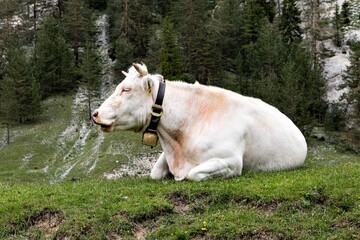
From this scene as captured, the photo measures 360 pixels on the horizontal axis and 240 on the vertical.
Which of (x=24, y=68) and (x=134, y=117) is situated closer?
(x=134, y=117)

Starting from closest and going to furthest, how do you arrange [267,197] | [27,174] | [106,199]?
1. [267,197]
2. [106,199]
3. [27,174]

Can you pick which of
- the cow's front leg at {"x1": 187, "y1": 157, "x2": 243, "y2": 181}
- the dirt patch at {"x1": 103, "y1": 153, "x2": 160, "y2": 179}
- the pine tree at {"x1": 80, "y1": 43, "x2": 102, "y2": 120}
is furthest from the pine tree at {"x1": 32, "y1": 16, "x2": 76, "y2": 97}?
the cow's front leg at {"x1": 187, "y1": 157, "x2": 243, "y2": 181}

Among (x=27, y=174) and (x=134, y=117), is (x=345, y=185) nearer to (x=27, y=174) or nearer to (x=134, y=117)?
(x=134, y=117)

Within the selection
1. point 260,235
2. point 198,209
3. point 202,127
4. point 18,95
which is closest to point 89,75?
point 18,95

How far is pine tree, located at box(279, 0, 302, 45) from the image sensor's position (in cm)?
9162

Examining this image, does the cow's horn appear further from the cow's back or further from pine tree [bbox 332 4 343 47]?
pine tree [bbox 332 4 343 47]

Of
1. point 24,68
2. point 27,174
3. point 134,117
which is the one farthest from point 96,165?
point 134,117

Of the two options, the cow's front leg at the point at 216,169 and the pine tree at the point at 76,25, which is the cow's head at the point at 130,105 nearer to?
the cow's front leg at the point at 216,169

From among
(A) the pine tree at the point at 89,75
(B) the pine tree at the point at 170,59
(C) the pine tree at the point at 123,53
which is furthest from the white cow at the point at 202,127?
(C) the pine tree at the point at 123,53

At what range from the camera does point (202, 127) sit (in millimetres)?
10172

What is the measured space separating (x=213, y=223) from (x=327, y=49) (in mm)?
92559

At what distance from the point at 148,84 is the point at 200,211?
11.2ft

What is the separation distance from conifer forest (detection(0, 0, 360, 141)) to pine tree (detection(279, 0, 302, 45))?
7.7 inches

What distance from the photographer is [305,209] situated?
7676 mm
